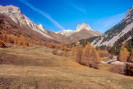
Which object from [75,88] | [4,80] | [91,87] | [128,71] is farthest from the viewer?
[128,71]

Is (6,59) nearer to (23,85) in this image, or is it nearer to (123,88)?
(23,85)

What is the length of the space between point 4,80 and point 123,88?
25252 mm

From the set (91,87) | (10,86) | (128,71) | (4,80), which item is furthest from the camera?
(128,71)

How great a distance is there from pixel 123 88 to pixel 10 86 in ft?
79.3

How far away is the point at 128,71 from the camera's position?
8625cm

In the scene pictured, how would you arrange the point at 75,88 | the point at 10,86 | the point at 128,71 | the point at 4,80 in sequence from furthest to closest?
the point at 128,71 < the point at 75,88 < the point at 4,80 < the point at 10,86

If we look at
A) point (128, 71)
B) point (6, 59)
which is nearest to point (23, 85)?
point (6, 59)

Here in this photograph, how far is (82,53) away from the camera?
104 metres

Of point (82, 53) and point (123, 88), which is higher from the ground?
point (82, 53)

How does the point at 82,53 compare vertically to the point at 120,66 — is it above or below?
above

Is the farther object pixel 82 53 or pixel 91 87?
pixel 82 53

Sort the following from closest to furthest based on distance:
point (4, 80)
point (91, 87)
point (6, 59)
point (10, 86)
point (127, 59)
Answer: point (10, 86) < point (4, 80) < point (91, 87) < point (6, 59) < point (127, 59)

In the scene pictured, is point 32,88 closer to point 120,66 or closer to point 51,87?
point 51,87

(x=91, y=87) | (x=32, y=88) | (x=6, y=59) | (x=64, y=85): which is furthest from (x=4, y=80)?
(x=6, y=59)
